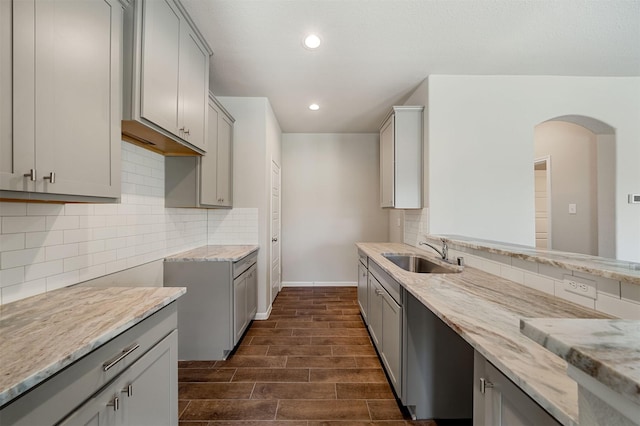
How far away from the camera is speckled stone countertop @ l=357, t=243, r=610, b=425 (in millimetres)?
597

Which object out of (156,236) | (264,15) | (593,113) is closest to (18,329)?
(156,236)

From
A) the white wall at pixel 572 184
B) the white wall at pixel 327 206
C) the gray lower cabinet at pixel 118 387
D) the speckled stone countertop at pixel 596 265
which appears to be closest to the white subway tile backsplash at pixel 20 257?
the gray lower cabinet at pixel 118 387

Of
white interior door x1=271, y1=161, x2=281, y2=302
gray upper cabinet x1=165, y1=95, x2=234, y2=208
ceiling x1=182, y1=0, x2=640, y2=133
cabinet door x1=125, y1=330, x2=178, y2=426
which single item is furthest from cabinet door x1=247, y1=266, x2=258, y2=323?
ceiling x1=182, y1=0, x2=640, y2=133

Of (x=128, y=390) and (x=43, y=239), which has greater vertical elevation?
(x=43, y=239)

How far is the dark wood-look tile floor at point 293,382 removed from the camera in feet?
5.39

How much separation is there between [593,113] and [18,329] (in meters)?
4.64

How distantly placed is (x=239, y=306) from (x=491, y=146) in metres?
3.09

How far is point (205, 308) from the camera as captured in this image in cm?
223

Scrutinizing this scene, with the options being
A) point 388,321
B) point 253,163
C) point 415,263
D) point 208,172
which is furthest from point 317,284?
point 208,172

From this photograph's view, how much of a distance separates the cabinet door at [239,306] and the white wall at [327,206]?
6.39ft

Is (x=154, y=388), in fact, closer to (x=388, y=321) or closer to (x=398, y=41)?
(x=388, y=321)

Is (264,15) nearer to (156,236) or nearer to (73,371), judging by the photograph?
(156,236)

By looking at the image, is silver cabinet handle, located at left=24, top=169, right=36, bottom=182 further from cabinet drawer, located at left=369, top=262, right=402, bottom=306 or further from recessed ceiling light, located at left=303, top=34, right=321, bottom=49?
recessed ceiling light, located at left=303, top=34, right=321, bottom=49

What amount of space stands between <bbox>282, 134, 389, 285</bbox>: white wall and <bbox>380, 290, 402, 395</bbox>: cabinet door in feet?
8.12
